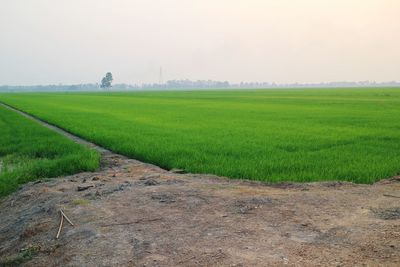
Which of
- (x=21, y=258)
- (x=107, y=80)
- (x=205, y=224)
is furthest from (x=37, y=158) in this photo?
(x=107, y=80)

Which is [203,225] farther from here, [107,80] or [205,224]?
[107,80]

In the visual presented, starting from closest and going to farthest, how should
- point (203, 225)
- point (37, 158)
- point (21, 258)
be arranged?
point (21, 258) < point (203, 225) < point (37, 158)

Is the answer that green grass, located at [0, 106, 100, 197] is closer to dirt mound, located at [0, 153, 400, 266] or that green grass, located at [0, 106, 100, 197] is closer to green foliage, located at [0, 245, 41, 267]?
dirt mound, located at [0, 153, 400, 266]

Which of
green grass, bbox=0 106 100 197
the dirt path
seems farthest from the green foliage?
green grass, bbox=0 106 100 197

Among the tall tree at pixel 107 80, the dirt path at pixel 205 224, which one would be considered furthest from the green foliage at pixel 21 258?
the tall tree at pixel 107 80

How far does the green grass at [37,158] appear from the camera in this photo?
9406 mm

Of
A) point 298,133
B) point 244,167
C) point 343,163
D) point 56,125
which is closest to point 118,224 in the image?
point 244,167

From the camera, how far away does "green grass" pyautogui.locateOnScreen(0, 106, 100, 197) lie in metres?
9.41

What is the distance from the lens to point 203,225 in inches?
203

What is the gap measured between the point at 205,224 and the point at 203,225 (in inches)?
1.6

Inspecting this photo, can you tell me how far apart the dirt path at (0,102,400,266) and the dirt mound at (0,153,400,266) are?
0.5 inches

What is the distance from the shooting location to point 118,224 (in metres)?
5.43

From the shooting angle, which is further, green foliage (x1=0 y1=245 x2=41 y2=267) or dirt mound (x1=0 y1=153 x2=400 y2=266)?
green foliage (x1=0 y1=245 x2=41 y2=267)

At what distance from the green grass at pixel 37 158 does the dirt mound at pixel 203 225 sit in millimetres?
1759
